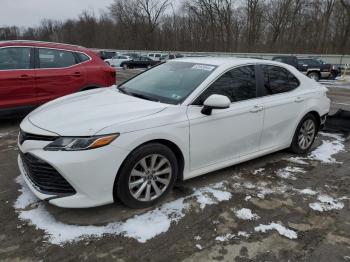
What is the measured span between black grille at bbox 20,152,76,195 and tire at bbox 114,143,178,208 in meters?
0.49

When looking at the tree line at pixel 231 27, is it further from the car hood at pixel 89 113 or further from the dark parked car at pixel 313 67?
the car hood at pixel 89 113

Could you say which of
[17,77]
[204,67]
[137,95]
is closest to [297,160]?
[204,67]

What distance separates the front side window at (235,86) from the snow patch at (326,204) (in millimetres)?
1512

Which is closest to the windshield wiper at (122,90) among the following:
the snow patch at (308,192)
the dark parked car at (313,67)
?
the snow patch at (308,192)

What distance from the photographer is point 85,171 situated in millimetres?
3199

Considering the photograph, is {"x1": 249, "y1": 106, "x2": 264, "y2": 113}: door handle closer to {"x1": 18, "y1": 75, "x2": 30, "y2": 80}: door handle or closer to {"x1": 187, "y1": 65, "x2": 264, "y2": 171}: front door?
{"x1": 187, "y1": 65, "x2": 264, "y2": 171}: front door

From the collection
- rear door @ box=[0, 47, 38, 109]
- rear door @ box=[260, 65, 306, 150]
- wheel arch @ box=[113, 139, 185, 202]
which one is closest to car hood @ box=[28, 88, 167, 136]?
wheel arch @ box=[113, 139, 185, 202]

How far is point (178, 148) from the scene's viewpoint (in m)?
3.83

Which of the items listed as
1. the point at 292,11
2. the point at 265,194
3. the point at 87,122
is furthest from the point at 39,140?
the point at 292,11

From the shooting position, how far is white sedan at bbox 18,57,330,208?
3.27m

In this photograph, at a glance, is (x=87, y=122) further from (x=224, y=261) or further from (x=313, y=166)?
(x=313, y=166)

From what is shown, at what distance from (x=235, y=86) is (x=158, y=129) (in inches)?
55.4

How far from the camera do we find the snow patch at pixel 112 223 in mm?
3234

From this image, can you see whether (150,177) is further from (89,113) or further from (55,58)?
(55,58)
